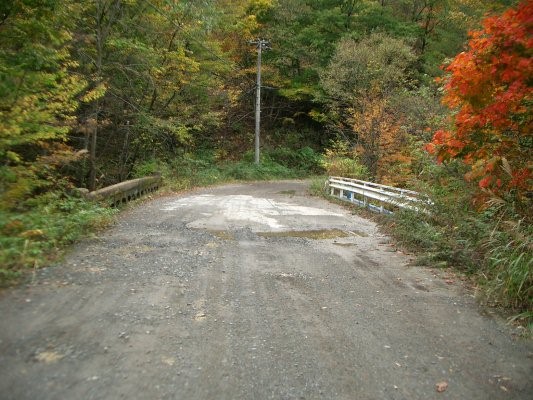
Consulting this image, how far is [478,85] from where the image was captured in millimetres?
5695

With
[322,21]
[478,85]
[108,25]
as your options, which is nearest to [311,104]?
[322,21]

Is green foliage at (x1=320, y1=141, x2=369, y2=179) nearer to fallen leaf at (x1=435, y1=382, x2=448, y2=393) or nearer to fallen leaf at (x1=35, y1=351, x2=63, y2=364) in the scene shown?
fallen leaf at (x1=435, y1=382, x2=448, y2=393)

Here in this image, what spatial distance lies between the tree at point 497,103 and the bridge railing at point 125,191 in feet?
24.3

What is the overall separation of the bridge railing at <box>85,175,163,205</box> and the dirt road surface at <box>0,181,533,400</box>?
11.7 ft

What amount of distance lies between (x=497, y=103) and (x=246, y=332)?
14.4 feet

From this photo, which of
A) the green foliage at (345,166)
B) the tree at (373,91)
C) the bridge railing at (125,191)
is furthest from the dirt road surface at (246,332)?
the green foliage at (345,166)

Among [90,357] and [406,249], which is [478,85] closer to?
[406,249]

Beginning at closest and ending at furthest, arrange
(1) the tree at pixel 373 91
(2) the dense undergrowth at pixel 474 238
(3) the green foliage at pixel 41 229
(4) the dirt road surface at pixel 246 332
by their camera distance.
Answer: (4) the dirt road surface at pixel 246 332 < (2) the dense undergrowth at pixel 474 238 < (3) the green foliage at pixel 41 229 < (1) the tree at pixel 373 91

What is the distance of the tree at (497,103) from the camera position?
5.05 m

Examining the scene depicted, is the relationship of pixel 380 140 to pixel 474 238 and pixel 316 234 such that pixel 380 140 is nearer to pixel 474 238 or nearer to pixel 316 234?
pixel 316 234

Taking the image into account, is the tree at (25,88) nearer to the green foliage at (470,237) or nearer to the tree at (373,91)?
the green foliage at (470,237)

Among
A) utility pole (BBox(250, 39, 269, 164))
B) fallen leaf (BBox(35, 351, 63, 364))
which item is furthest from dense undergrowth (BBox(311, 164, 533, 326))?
utility pole (BBox(250, 39, 269, 164))

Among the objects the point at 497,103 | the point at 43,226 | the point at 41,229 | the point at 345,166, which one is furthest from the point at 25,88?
the point at 345,166

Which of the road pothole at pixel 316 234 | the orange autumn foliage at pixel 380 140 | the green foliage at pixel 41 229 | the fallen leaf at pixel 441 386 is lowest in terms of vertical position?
the road pothole at pixel 316 234
